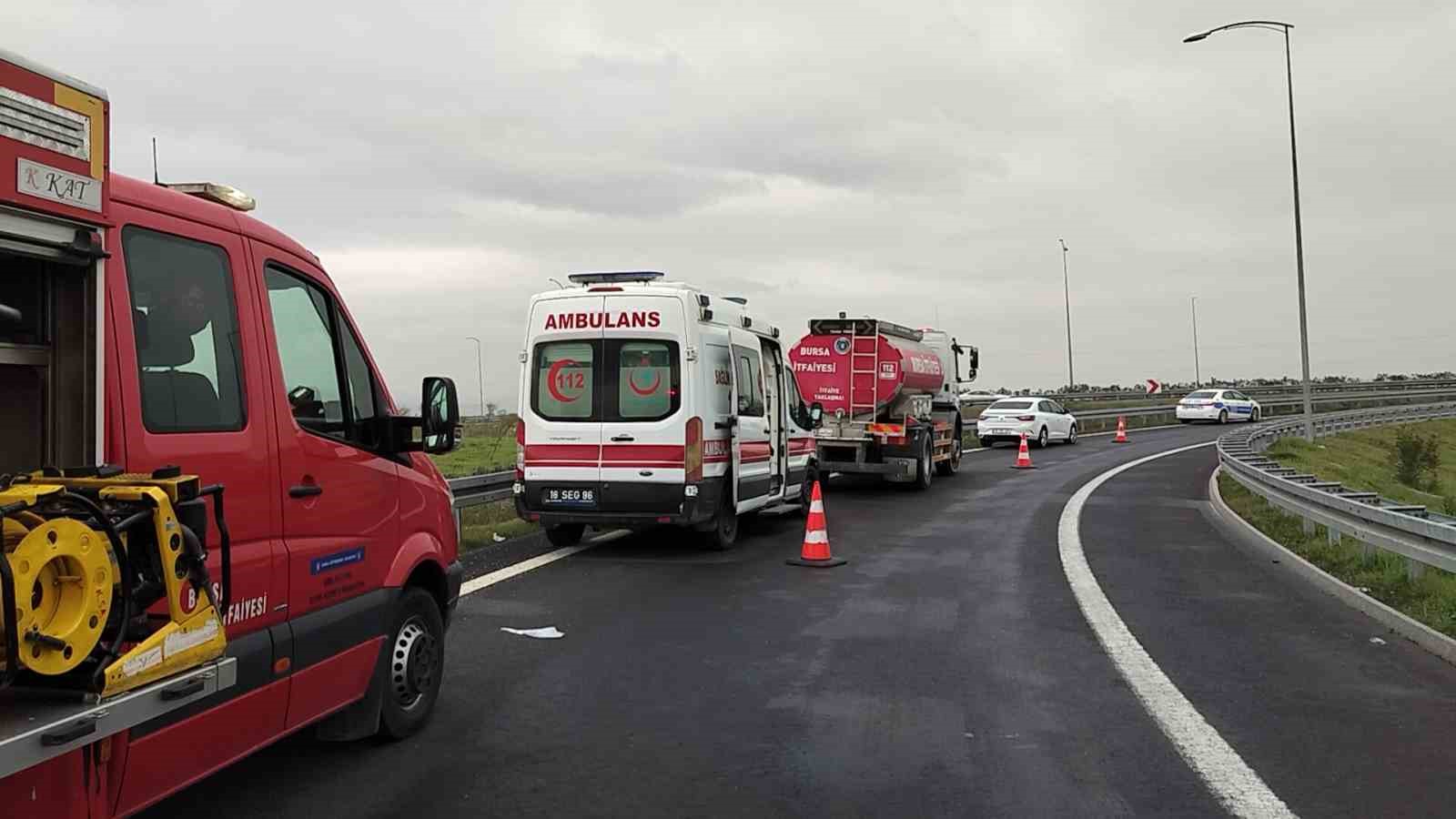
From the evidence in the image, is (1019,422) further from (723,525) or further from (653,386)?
→ (653,386)

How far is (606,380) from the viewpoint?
11359 mm

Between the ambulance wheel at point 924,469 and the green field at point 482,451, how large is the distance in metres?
6.81

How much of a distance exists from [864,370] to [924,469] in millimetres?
2030

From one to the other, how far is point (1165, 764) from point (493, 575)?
6.62 meters

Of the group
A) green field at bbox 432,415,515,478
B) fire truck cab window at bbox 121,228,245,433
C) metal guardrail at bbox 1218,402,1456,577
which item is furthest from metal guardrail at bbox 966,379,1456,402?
fire truck cab window at bbox 121,228,245,433

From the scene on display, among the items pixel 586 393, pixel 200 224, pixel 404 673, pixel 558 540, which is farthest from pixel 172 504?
pixel 558 540

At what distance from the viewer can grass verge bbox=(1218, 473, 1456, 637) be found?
7.86 m

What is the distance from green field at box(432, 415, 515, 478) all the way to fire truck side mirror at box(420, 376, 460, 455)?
10041 mm

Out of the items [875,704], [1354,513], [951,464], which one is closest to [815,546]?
[1354,513]

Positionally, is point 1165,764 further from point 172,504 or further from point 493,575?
point 493,575

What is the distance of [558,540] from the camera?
12.2m

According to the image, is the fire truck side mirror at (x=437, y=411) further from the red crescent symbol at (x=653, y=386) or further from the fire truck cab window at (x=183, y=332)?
the red crescent symbol at (x=653, y=386)

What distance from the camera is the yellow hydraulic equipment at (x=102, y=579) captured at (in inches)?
117

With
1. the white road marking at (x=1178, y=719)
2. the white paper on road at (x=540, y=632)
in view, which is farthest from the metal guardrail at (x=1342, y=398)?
the white paper on road at (x=540, y=632)
